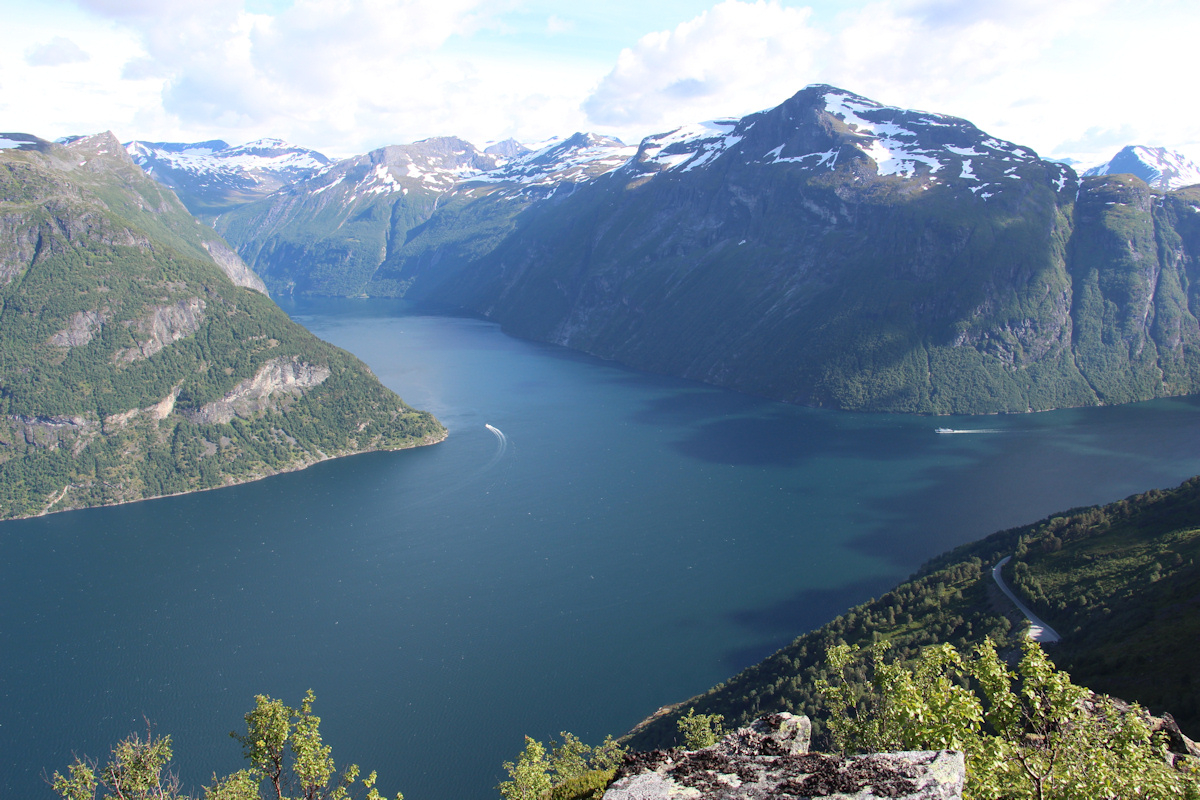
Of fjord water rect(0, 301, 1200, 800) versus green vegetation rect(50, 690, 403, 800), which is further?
fjord water rect(0, 301, 1200, 800)

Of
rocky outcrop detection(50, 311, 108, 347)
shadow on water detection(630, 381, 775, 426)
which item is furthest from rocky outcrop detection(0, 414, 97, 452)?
shadow on water detection(630, 381, 775, 426)

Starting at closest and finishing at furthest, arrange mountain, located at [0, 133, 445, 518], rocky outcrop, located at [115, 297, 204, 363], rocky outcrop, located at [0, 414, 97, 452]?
rocky outcrop, located at [0, 414, 97, 452]
mountain, located at [0, 133, 445, 518]
rocky outcrop, located at [115, 297, 204, 363]

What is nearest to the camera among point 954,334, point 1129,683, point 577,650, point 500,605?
point 1129,683

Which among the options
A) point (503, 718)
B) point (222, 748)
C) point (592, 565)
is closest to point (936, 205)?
point (592, 565)

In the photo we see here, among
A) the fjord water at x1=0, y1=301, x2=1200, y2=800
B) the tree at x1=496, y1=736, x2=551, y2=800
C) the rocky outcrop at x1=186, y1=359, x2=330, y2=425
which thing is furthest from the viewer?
the rocky outcrop at x1=186, y1=359, x2=330, y2=425

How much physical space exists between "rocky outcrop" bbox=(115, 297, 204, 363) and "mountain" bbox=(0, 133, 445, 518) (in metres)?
0.27

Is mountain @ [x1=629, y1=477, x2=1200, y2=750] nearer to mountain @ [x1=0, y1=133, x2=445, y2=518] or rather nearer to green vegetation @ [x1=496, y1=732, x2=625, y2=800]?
green vegetation @ [x1=496, y1=732, x2=625, y2=800]

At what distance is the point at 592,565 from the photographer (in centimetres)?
9031

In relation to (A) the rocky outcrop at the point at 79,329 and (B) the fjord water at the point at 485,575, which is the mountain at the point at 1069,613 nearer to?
(B) the fjord water at the point at 485,575

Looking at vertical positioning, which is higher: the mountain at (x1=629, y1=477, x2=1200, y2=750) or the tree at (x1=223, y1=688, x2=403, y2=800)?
the tree at (x1=223, y1=688, x2=403, y2=800)

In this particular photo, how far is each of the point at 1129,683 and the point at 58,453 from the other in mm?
151592

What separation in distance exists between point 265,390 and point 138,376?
74.1 feet

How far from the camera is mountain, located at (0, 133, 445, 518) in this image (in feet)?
418

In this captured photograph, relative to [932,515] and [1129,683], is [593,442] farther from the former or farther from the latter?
[1129,683]
